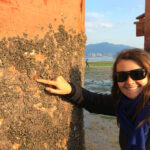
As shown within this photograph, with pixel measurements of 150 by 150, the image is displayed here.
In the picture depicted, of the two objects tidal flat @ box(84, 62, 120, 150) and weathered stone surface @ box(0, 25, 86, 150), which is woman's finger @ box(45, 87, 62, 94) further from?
tidal flat @ box(84, 62, 120, 150)

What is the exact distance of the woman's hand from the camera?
56.2 inches

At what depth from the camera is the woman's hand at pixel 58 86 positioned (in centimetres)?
143

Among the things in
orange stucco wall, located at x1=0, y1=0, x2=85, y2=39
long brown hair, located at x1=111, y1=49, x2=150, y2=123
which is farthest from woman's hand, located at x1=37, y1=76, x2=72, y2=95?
long brown hair, located at x1=111, y1=49, x2=150, y2=123

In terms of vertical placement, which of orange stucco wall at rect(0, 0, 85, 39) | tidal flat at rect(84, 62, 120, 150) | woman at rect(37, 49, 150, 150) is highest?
orange stucco wall at rect(0, 0, 85, 39)

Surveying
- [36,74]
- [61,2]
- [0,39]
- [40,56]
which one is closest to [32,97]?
[36,74]

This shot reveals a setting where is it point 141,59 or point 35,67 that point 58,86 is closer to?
point 35,67

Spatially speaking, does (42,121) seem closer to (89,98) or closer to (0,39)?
(89,98)

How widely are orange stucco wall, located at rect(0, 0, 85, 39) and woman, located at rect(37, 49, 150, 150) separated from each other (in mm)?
421

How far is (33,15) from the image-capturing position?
4.30 ft

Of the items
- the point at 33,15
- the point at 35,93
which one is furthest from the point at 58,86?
the point at 33,15

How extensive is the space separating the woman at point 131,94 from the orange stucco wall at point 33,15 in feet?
1.38

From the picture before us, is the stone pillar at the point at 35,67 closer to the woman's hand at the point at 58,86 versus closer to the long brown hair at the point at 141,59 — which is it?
the woman's hand at the point at 58,86

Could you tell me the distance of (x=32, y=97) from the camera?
1.36m

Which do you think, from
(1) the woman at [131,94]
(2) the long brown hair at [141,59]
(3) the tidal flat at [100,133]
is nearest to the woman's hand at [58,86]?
(1) the woman at [131,94]
